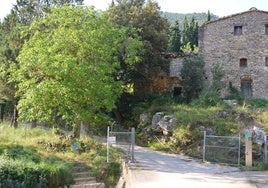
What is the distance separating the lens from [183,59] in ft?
93.0

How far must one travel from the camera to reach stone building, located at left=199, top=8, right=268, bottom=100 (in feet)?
88.5

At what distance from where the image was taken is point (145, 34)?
25547 millimetres

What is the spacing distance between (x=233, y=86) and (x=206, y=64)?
2607 mm

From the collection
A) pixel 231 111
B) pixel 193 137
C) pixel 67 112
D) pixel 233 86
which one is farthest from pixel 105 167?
pixel 233 86

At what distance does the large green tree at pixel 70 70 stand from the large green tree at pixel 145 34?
6.37 meters

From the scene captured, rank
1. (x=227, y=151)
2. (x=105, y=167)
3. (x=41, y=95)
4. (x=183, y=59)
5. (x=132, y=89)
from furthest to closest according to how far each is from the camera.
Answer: (x=183, y=59), (x=132, y=89), (x=227, y=151), (x=41, y=95), (x=105, y=167)

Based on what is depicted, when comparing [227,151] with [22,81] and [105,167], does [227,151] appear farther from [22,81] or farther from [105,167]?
[22,81]

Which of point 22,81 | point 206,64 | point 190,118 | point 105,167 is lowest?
point 105,167

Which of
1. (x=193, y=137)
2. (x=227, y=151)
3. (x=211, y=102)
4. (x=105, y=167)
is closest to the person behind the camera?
(x=105, y=167)

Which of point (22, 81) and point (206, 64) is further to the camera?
point (206, 64)

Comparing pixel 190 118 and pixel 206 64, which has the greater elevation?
pixel 206 64

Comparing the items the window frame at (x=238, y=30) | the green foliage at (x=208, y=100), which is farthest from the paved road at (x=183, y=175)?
the window frame at (x=238, y=30)

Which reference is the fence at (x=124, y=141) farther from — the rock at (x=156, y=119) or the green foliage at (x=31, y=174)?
the green foliage at (x=31, y=174)

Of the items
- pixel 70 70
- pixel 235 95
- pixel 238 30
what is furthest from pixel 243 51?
pixel 70 70
